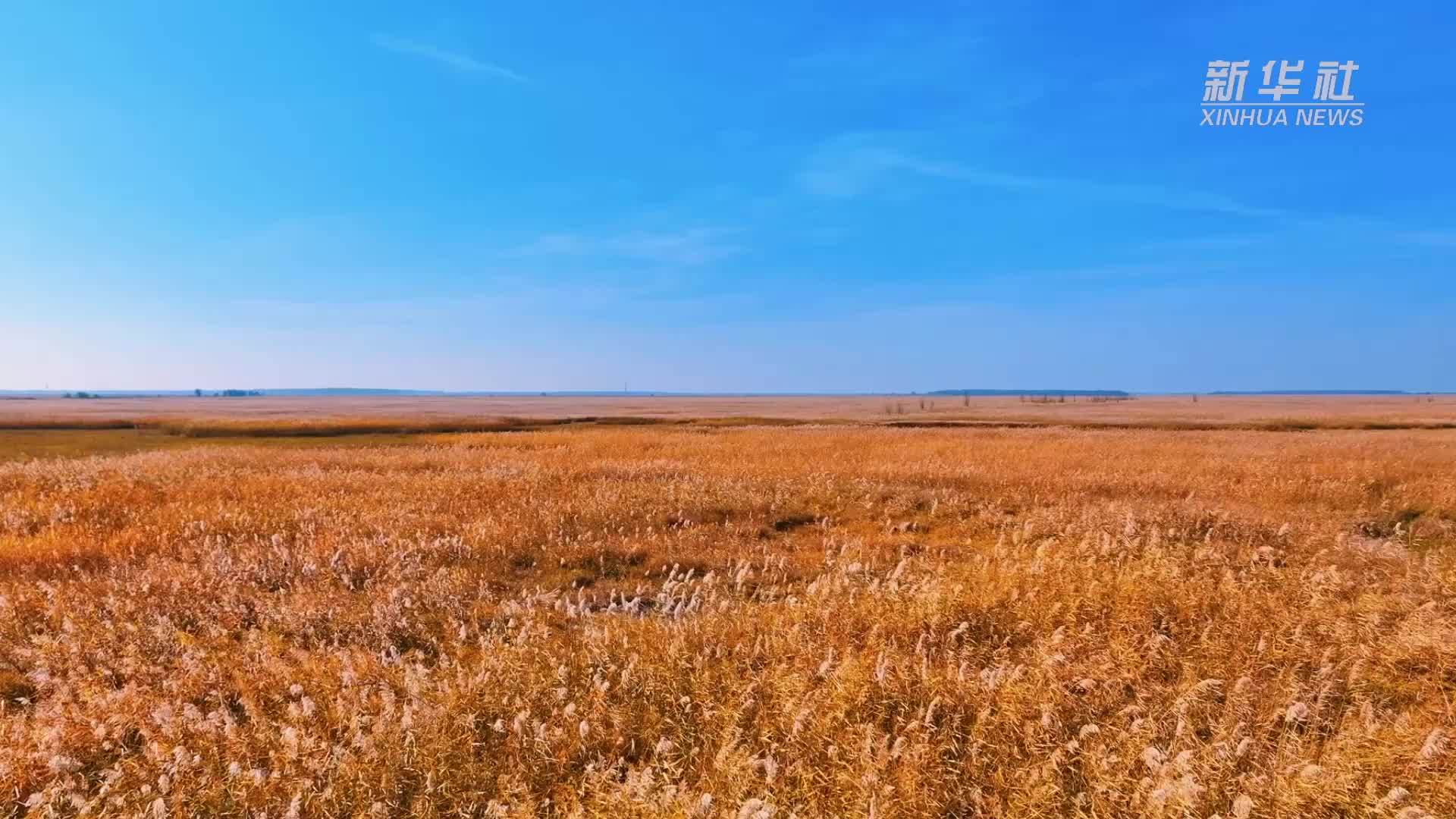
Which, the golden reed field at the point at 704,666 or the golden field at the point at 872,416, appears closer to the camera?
the golden reed field at the point at 704,666

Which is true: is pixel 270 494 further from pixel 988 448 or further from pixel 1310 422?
pixel 1310 422

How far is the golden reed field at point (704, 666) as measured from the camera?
3389 millimetres

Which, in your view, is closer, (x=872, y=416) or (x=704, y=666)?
(x=704, y=666)

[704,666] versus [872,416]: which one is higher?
[704,666]

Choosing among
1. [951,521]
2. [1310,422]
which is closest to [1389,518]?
[951,521]

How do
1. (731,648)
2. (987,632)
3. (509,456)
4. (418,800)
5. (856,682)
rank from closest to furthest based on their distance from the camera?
1. (418,800)
2. (856,682)
3. (731,648)
4. (987,632)
5. (509,456)

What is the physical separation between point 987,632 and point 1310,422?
60.3 meters

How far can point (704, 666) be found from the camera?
14.7 ft

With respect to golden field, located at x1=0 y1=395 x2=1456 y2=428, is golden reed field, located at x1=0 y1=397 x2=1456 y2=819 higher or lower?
higher

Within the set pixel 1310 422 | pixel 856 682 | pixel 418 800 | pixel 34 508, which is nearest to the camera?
pixel 418 800

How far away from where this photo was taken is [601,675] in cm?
448

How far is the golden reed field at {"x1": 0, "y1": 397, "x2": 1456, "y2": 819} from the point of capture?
339cm

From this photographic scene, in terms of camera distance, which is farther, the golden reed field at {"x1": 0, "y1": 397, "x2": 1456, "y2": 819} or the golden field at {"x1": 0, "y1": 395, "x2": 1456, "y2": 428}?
the golden field at {"x1": 0, "y1": 395, "x2": 1456, "y2": 428}

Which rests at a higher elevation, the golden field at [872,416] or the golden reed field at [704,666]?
the golden reed field at [704,666]
